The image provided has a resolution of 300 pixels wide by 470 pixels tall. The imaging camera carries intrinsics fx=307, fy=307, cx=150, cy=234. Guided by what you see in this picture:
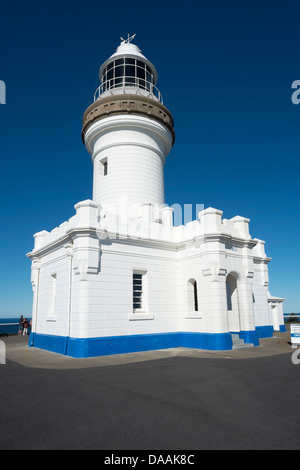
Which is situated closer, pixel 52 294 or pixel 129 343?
pixel 129 343

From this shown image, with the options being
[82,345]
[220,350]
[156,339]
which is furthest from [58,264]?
[220,350]

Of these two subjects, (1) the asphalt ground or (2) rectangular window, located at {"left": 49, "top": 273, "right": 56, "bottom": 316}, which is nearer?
(1) the asphalt ground

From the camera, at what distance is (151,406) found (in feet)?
18.9

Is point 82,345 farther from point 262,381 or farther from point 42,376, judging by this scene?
point 262,381

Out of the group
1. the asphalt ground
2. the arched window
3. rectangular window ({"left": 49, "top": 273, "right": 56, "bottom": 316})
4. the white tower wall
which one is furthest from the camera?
the white tower wall

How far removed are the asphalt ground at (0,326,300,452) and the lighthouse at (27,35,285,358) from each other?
3.05 meters

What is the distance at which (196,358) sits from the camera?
11.2m

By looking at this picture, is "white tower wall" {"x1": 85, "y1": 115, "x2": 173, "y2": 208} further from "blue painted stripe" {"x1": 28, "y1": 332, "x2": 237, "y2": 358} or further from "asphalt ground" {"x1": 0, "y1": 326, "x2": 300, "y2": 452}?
"asphalt ground" {"x1": 0, "y1": 326, "x2": 300, "y2": 452}

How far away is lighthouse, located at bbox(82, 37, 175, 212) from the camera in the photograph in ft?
58.2

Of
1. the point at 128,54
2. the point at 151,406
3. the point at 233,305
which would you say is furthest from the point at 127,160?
the point at 151,406

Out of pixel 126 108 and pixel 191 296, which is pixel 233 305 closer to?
pixel 191 296

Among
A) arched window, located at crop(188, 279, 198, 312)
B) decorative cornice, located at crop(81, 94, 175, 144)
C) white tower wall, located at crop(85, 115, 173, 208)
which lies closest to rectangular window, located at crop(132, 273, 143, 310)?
arched window, located at crop(188, 279, 198, 312)

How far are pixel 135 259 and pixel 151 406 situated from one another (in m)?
8.85
